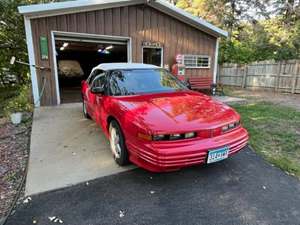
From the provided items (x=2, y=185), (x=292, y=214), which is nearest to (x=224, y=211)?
(x=292, y=214)

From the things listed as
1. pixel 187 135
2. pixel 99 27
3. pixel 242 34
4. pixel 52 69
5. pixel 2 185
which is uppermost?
pixel 242 34

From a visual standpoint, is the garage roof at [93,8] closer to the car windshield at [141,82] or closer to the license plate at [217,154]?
the car windshield at [141,82]

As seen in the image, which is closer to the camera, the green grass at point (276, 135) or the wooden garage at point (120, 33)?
the green grass at point (276, 135)

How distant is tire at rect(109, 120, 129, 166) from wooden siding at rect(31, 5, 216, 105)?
5133 millimetres

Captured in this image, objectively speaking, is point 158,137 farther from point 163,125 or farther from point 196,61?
point 196,61

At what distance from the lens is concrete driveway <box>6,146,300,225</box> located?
2.12 metres

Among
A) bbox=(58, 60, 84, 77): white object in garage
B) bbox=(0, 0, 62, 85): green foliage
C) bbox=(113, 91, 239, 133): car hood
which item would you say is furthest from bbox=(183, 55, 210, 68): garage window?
bbox=(0, 0, 62, 85): green foliage

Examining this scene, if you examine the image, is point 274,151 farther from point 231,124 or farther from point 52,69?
point 52,69

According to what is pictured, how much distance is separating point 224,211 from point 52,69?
6.98 m

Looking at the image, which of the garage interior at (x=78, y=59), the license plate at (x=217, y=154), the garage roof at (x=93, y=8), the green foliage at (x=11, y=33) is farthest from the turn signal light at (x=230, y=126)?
the green foliage at (x=11, y=33)

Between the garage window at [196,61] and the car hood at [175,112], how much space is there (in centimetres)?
662

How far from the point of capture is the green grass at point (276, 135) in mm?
3404

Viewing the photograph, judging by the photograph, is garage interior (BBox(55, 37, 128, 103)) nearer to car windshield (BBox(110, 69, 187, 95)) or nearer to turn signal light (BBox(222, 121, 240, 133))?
car windshield (BBox(110, 69, 187, 95))

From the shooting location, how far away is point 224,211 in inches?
87.5
